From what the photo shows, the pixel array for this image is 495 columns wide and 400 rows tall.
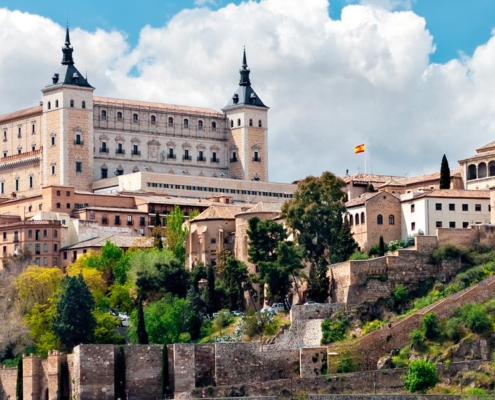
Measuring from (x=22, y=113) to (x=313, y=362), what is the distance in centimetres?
5946

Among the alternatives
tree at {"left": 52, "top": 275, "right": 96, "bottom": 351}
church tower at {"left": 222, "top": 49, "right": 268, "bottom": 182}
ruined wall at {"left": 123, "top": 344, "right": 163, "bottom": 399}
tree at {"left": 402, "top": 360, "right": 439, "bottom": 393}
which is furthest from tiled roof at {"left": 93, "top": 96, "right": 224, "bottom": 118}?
tree at {"left": 402, "top": 360, "right": 439, "bottom": 393}

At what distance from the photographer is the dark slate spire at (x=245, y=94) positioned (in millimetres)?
135375

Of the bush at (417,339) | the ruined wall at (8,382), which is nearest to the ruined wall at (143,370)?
the ruined wall at (8,382)

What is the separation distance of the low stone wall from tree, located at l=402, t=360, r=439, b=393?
10.2m

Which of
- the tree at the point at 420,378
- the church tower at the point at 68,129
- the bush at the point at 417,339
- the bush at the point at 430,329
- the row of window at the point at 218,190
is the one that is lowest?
the tree at the point at 420,378

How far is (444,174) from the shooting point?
9881 centimetres

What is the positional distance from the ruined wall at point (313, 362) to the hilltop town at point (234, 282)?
0.27 ft

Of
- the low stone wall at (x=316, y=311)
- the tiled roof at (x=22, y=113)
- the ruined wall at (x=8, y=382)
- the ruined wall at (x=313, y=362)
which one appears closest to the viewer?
the ruined wall at (x=313, y=362)

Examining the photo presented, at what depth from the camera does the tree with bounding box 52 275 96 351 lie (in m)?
88.5

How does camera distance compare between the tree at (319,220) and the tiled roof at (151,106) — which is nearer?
the tree at (319,220)

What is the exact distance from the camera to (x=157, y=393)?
77062 mm

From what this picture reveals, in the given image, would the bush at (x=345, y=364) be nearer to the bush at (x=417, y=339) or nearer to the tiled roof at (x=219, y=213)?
the bush at (x=417, y=339)

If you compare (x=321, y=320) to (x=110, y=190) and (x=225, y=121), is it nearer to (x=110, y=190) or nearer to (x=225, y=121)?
(x=110, y=190)

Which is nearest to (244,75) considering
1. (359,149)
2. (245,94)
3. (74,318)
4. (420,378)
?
(245,94)
